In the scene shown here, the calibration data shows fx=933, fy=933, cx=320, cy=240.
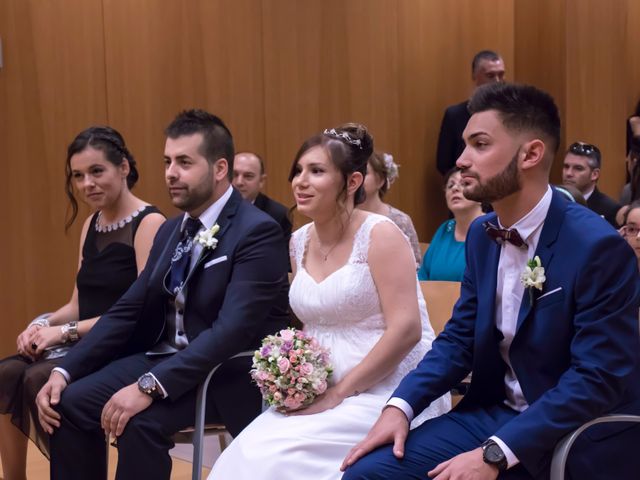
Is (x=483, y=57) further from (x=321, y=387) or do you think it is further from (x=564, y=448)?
(x=564, y=448)

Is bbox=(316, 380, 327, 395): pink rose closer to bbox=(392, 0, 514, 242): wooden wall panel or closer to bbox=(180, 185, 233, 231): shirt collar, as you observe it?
bbox=(180, 185, 233, 231): shirt collar

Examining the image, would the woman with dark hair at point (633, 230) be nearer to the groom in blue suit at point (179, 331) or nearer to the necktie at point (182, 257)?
the groom in blue suit at point (179, 331)

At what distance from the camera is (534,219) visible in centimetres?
249

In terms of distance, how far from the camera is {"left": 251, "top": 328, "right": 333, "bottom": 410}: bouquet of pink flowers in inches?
114

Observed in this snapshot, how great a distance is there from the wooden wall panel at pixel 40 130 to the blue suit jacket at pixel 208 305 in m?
2.53

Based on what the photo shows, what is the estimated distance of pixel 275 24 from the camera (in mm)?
7219

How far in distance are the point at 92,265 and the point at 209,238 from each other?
863 millimetres

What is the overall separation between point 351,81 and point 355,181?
453 cm

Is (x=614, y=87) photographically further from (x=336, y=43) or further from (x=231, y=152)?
(x=231, y=152)

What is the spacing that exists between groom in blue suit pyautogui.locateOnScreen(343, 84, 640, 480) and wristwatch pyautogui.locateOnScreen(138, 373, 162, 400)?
1021 millimetres

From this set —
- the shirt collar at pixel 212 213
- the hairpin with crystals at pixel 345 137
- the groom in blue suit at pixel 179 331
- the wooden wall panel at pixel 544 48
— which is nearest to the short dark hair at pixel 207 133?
the groom in blue suit at pixel 179 331

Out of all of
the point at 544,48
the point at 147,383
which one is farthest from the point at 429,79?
the point at 147,383

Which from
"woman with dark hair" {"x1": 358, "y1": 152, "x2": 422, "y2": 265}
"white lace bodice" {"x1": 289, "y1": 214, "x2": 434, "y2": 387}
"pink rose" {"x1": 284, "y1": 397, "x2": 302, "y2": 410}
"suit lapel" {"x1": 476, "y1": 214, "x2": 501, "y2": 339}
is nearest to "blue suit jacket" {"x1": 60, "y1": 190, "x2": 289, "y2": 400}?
"white lace bodice" {"x1": 289, "y1": 214, "x2": 434, "y2": 387}

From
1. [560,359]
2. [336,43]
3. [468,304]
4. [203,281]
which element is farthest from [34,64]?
[560,359]
